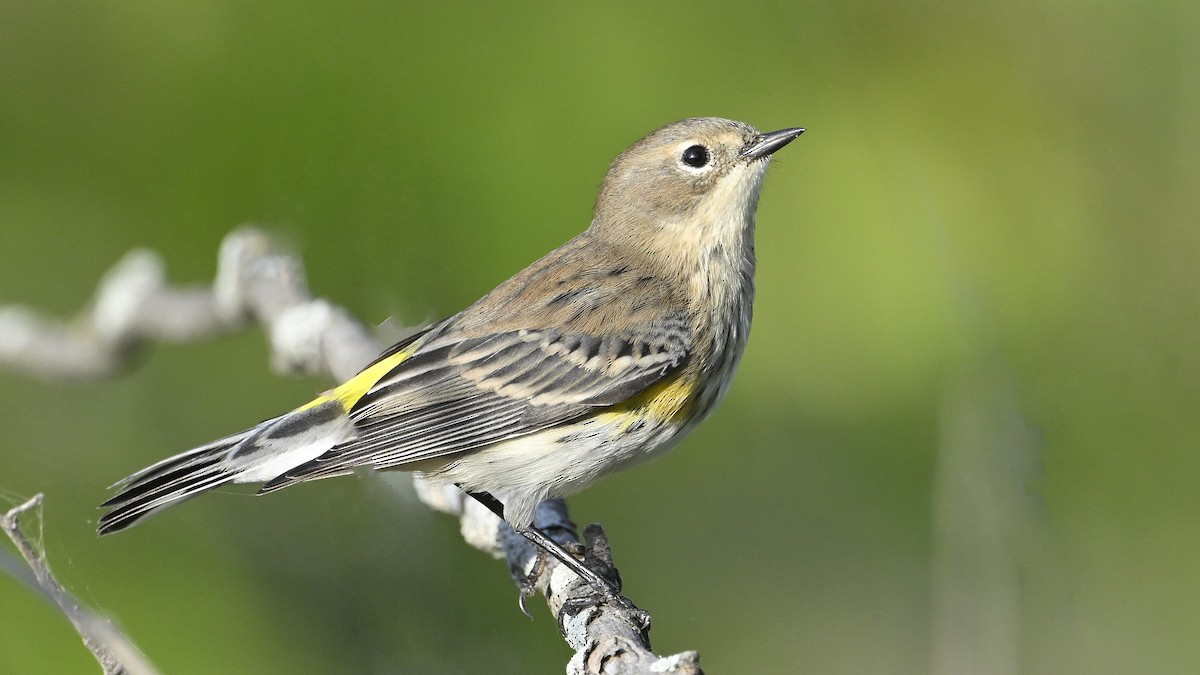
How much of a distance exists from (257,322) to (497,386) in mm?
1040

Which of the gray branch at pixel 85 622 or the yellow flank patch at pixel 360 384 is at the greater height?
the yellow flank patch at pixel 360 384

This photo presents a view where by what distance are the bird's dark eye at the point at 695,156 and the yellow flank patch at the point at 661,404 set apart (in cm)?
69

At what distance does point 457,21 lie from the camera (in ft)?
10.4

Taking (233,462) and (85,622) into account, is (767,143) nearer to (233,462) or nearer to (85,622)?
(233,462)

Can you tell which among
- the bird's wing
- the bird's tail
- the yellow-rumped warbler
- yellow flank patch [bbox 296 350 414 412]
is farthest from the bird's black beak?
the bird's tail

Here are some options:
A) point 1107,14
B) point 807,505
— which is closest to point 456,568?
point 807,505

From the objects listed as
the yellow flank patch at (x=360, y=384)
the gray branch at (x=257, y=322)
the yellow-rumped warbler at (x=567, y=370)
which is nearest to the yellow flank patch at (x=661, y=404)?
the yellow-rumped warbler at (x=567, y=370)

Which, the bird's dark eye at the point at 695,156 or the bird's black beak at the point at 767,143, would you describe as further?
the bird's dark eye at the point at 695,156

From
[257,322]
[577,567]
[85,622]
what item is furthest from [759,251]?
[85,622]

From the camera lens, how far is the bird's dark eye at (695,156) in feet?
10.8

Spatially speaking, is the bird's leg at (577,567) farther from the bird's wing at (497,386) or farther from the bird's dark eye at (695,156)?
the bird's dark eye at (695,156)

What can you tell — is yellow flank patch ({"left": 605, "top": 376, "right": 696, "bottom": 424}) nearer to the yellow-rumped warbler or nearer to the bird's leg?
the yellow-rumped warbler

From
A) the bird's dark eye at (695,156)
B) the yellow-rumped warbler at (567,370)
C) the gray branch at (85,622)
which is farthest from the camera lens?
the bird's dark eye at (695,156)

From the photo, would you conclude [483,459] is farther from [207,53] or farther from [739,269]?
[207,53]
